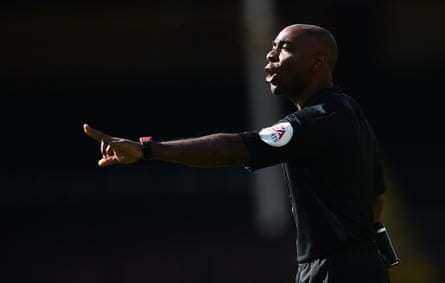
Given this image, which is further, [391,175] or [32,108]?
[32,108]

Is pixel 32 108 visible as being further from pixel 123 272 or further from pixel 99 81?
pixel 123 272

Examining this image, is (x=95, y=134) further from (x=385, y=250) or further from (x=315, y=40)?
(x=385, y=250)

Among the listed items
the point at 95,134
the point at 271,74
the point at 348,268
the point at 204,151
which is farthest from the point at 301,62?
the point at 95,134

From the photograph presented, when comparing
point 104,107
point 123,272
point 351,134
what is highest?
point 104,107

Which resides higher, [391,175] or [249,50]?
[249,50]

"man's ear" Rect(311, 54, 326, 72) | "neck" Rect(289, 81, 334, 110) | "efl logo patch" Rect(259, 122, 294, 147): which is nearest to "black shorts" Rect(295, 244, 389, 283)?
"efl logo patch" Rect(259, 122, 294, 147)

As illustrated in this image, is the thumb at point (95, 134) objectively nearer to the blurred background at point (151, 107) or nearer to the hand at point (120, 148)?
the hand at point (120, 148)

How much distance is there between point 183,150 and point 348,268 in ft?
3.16

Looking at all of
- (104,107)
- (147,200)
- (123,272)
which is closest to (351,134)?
(123,272)

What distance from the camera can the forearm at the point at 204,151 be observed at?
4.42m

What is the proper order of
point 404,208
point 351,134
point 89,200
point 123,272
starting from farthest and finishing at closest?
1. point 89,200
2. point 404,208
3. point 123,272
4. point 351,134

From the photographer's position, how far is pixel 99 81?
20.3m

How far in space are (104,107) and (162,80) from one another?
4.10ft

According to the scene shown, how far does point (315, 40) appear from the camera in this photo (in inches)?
194
